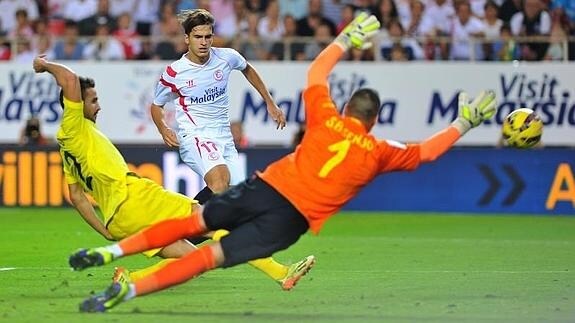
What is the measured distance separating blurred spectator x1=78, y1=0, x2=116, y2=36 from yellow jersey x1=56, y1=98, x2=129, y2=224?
13.4 meters

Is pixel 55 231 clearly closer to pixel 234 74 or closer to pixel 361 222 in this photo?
pixel 361 222

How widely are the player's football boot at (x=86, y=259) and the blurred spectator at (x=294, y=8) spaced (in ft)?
48.9

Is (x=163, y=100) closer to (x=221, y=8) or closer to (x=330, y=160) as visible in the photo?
(x=330, y=160)

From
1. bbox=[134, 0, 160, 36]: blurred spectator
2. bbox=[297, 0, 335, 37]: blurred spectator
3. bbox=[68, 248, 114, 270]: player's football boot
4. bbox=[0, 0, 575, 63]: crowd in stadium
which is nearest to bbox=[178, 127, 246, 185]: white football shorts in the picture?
bbox=[68, 248, 114, 270]: player's football boot

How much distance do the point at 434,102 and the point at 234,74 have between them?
3.38m

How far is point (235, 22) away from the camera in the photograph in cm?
2416

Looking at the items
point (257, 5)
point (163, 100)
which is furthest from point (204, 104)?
point (257, 5)

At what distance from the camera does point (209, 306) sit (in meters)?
10.3

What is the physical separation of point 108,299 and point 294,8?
15104 millimetres

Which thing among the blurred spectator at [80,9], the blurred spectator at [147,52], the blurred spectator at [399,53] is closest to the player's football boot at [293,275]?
the blurred spectator at [399,53]

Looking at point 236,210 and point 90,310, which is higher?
point 236,210

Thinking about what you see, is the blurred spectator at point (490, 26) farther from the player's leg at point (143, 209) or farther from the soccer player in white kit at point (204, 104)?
the player's leg at point (143, 209)

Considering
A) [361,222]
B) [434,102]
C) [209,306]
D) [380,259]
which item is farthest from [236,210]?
[434,102]

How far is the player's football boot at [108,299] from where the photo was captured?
933 cm
